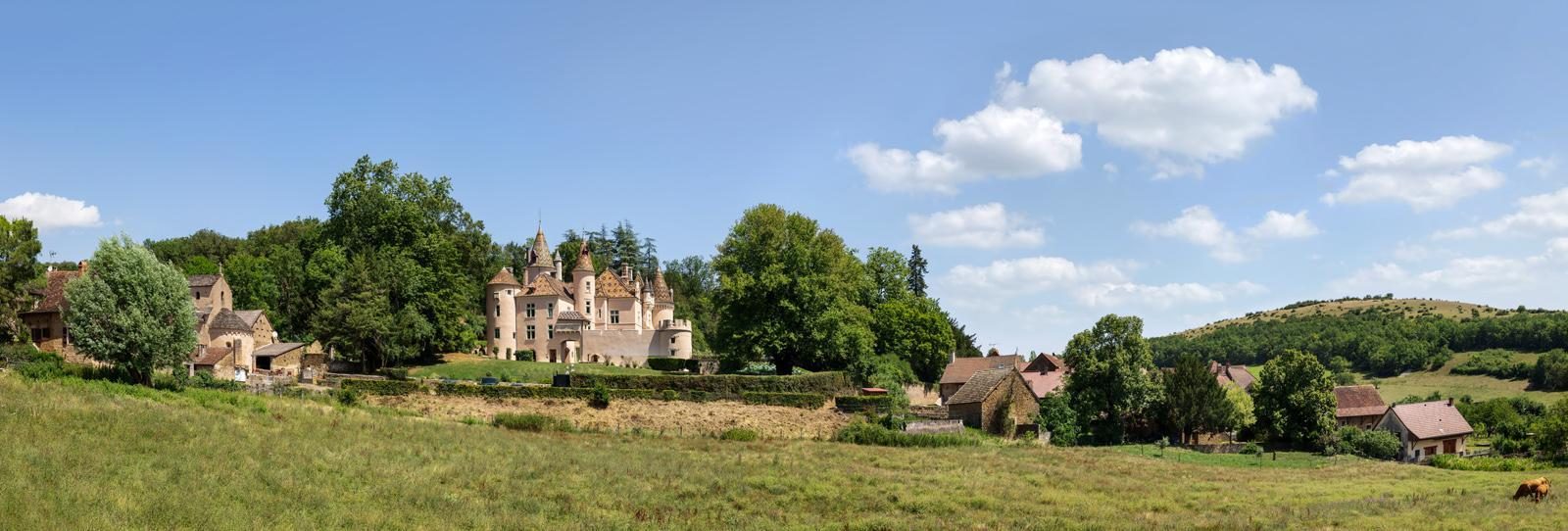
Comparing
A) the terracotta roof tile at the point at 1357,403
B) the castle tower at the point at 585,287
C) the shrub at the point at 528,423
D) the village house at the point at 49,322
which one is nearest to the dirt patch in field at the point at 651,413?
the shrub at the point at 528,423

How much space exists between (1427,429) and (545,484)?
56650mm

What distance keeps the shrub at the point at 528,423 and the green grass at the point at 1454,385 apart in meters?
83.2

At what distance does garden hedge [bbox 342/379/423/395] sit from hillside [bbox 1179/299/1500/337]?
14985 centimetres

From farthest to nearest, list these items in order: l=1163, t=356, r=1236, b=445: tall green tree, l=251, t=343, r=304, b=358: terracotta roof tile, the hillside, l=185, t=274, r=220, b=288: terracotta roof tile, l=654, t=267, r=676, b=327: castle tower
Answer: the hillside, l=654, t=267, r=676, b=327: castle tower, l=185, t=274, r=220, b=288: terracotta roof tile, l=251, t=343, r=304, b=358: terracotta roof tile, l=1163, t=356, r=1236, b=445: tall green tree

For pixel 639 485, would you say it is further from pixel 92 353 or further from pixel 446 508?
pixel 92 353

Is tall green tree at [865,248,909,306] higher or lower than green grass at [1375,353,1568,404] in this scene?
higher

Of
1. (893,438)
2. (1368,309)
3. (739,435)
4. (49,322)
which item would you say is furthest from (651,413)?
(1368,309)

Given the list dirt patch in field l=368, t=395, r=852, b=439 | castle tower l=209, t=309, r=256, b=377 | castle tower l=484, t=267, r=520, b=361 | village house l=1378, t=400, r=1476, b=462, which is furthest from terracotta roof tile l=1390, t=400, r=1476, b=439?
castle tower l=209, t=309, r=256, b=377

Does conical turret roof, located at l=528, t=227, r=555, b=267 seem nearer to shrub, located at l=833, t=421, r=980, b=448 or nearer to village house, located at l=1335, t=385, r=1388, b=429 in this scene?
shrub, located at l=833, t=421, r=980, b=448

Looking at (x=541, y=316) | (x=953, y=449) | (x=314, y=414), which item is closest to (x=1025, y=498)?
(x=953, y=449)

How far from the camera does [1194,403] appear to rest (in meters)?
50.0

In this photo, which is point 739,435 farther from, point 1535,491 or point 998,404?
point 1535,491

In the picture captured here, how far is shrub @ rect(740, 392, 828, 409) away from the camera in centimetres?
4278

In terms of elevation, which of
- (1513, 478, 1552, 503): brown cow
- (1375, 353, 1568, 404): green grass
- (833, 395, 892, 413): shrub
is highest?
(833, 395, 892, 413): shrub
